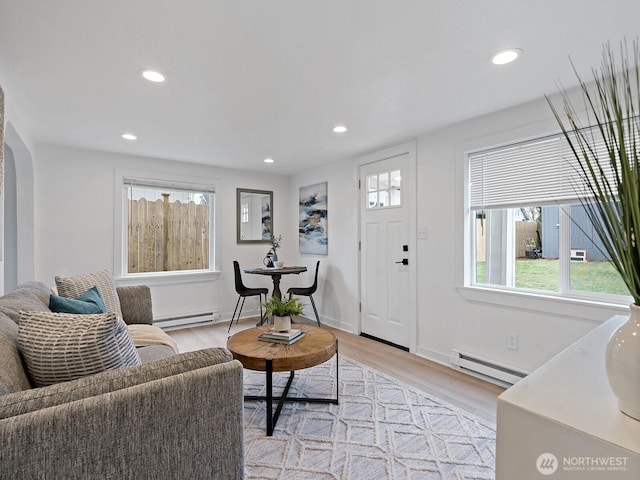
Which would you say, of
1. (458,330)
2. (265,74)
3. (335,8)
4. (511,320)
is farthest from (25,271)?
(511,320)

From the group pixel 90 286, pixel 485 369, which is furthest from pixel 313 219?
pixel 90 286

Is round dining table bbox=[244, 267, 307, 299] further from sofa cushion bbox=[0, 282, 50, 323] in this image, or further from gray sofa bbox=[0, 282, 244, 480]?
gray sofa bbox=[0, 282, 244, 480]

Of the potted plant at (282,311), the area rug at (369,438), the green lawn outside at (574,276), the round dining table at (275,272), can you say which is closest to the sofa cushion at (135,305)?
the area rug at (369,438)

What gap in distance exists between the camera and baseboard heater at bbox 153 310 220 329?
423 cm

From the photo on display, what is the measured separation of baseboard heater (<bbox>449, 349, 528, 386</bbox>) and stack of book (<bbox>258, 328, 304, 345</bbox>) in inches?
60.4

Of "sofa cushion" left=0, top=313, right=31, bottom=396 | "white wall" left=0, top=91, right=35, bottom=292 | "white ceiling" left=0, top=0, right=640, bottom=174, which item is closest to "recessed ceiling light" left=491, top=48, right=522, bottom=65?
"white ceiling" left=0, top=0, right=640, bottom=174

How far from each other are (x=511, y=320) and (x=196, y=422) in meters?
2.50

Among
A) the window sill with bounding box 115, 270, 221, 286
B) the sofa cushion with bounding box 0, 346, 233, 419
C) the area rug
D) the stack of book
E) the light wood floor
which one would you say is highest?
the sofa cushion with bounding box 0, 346, 233, 419

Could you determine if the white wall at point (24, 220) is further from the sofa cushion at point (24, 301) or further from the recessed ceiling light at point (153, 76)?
the recessed ceiling light at point (153, 76)

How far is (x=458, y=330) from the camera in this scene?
2.99 meters

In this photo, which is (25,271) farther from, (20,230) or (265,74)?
(265,74)

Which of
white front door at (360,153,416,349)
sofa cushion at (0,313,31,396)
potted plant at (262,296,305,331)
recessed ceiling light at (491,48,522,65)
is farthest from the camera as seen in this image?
white front door at (360,153,416,349)

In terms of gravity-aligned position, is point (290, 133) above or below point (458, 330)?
above

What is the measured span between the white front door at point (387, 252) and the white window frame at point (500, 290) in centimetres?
54
